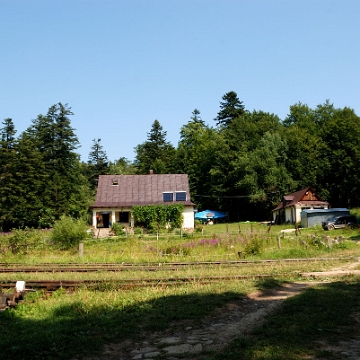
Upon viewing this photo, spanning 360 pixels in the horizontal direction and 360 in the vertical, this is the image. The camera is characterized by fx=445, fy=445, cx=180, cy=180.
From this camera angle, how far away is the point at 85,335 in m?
8.01

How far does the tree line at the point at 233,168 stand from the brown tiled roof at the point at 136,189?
38.7ft

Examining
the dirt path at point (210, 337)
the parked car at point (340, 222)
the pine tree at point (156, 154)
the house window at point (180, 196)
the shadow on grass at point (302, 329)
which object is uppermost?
the pine tree at point (156, 154)

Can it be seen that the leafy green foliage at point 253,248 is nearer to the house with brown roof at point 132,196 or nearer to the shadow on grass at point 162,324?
the shadow on grass at point 162,324

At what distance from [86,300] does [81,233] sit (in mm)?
16528

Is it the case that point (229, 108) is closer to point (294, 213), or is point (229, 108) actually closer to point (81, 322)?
point (294, 213)

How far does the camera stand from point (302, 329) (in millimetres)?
7879

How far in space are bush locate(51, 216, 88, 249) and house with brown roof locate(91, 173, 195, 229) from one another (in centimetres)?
2096

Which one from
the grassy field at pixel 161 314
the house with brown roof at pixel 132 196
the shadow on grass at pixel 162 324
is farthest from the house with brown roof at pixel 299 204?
the shadow on grass at pixel 162 324

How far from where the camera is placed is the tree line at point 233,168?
6019 cm

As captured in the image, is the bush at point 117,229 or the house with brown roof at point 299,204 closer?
the bush at point 117,229

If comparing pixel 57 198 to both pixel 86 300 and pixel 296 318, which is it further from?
pixel 296 318

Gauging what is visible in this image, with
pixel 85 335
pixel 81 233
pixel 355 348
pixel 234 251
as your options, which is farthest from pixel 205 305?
pixel 81 233

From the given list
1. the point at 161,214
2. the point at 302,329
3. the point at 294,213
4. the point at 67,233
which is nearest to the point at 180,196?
the point at 161,214

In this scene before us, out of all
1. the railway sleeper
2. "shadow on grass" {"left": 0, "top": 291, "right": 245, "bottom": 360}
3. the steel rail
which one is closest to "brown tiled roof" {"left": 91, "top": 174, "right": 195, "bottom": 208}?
the steel rail
